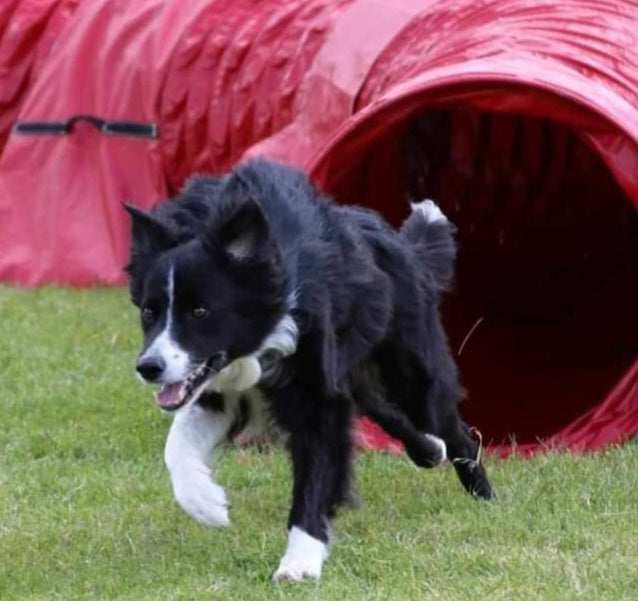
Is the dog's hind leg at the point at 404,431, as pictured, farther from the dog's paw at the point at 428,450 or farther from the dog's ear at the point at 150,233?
the dog's ear at the point at 150,233

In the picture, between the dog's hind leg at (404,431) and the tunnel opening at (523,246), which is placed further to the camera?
the tunnel opening at (523,246)

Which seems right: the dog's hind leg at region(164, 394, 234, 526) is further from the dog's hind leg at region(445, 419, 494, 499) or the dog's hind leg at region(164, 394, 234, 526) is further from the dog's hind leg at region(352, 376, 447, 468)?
the dog's hind leg at region(445, 419, 494, 499)

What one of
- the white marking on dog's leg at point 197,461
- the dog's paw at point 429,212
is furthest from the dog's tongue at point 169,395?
the dog's paw at point 429,212

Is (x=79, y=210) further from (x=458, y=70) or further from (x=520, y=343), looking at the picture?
(x=458, y=70)

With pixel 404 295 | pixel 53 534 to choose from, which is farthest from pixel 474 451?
pixel 53 534

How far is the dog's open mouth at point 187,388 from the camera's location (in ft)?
17.2

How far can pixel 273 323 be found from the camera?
541 cm

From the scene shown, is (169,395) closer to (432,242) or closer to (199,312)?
(199,312)

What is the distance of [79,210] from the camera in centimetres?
1177

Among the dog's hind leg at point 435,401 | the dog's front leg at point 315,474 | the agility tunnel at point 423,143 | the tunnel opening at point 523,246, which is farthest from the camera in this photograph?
the tunnel opening at point 523,246

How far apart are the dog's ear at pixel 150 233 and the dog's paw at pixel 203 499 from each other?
761 millimetres

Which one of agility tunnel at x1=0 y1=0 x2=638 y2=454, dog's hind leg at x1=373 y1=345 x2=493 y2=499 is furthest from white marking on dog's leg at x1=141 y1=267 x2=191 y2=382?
agility tunnel at x1=0 y1=0 x2=638 y2=454

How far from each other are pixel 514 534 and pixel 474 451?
2.89ft

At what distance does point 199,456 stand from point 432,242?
1415mm
